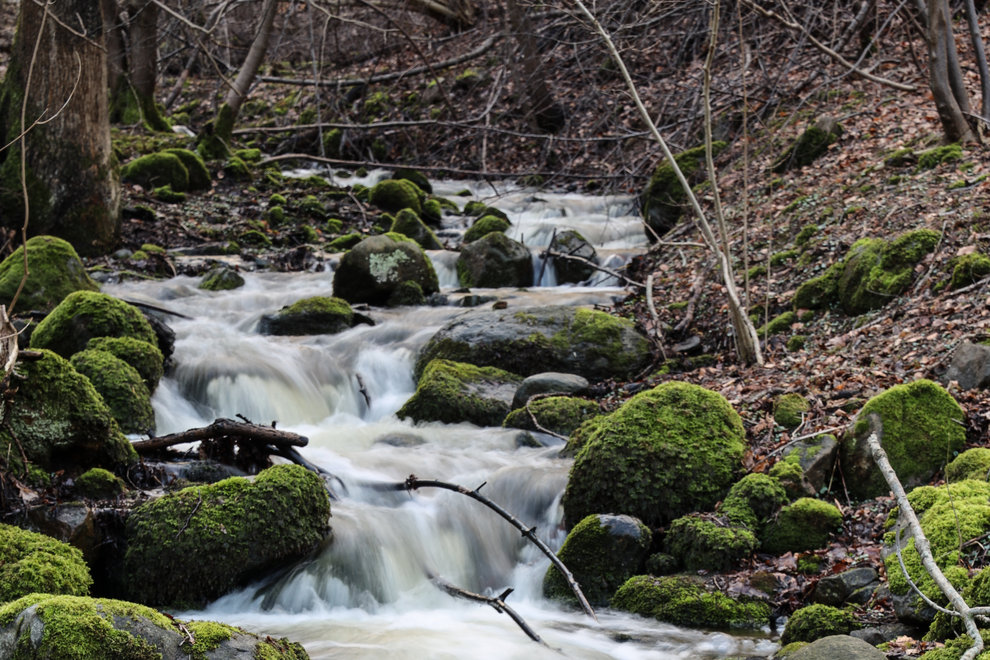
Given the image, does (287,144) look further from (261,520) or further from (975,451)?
(975,451)

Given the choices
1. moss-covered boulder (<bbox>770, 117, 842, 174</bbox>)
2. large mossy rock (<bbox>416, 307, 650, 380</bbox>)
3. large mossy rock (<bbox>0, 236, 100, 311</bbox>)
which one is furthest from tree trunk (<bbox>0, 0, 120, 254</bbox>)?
moss-covered boulder (<bbox>770, 117, 842, 174</bbox>)

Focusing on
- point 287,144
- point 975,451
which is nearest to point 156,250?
point 287,144

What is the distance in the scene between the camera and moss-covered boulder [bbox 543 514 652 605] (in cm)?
545

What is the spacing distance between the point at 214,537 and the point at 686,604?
2666 mm

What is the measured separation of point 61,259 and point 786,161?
9.08 m

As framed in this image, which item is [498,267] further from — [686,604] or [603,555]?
[686,604]

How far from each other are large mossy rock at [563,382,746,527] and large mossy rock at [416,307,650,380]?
253 cm

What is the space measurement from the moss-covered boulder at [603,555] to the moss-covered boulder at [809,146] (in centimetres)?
801

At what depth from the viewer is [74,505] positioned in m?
4.96

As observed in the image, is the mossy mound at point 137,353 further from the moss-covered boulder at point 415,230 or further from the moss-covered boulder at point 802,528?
the moss-covered boulder at point 415,230

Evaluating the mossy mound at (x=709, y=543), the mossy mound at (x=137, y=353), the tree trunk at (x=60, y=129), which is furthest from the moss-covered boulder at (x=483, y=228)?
the mossy mound at (x=709, y=543)

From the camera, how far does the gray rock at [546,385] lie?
8.26 m

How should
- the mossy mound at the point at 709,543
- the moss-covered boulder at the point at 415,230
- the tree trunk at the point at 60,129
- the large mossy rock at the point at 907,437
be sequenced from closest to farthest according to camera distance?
the mossy mound at the point at 709,543 → the large mossy rock at the point at 907,437 → the tree trunk at the point at 60,129 → the moss-covered boulder at the point at 415,230

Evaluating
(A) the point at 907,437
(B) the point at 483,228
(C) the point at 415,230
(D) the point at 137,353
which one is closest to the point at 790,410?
(A) the point at 907,437
